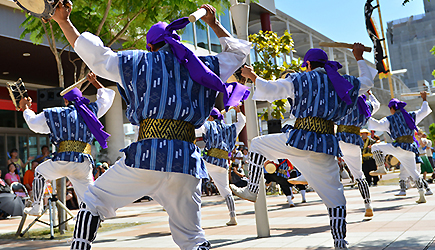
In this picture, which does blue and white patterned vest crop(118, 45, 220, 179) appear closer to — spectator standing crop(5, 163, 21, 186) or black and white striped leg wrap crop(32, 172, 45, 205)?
black and white striped leg wrap crop(32, 172, 45, 205)

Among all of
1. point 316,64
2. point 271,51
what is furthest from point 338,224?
point 271,51

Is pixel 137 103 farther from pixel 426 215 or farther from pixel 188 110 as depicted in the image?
pixel 426 215

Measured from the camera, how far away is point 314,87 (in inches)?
155

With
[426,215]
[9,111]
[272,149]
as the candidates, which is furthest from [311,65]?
[9,111]

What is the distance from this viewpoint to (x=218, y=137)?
24.8 ft

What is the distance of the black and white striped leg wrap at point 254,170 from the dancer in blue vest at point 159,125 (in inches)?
54.4

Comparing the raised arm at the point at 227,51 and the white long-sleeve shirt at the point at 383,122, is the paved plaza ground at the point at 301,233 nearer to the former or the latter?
the white long-sleeve shirt at the point at 383,122

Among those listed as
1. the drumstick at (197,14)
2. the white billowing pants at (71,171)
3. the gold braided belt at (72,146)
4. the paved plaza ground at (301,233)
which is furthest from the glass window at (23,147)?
the drumstick at (197,14)

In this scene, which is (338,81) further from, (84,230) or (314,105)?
(84,230)

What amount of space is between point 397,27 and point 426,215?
211ft

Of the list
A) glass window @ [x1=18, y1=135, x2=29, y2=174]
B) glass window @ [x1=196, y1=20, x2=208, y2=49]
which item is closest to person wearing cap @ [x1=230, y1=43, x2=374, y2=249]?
glass window @ [x1=196, y1=20, x2=208, y2=49]

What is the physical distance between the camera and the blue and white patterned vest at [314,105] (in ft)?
12.9

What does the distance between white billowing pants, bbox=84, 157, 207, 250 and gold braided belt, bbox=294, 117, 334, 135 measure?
157 cm

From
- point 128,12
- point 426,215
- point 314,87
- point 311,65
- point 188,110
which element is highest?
point 128,12
